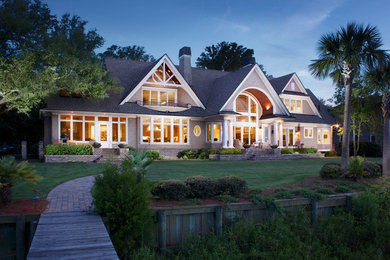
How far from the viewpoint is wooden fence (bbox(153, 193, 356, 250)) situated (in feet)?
21.8

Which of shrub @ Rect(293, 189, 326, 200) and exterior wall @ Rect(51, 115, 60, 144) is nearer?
shrub @ Rect(293, 189, 326, 200)

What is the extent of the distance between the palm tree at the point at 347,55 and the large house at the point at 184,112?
10.9 m

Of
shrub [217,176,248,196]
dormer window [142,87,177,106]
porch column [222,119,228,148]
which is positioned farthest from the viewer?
dormer window [142,87,177,106]

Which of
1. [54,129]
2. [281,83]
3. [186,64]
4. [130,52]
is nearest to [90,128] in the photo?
[54,129]

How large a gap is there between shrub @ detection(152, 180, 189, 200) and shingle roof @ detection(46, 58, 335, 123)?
1441 cm

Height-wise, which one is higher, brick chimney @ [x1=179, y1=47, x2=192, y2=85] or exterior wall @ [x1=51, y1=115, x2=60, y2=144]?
brick chimney @ [x1=179, y1=47, x2=192, y2=85]

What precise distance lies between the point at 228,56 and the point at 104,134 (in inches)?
1238

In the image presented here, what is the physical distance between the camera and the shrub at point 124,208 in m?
5.91

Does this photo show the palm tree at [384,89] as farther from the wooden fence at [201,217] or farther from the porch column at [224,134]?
the porch column at [224,134]

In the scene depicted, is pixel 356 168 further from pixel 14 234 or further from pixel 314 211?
pixel 14 234

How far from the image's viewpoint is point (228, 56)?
160ft

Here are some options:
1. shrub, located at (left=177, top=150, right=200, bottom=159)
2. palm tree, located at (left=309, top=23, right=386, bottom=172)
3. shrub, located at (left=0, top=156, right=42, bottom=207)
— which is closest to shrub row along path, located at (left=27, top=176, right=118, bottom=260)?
shrub, located at (left=0, top=156, right=42, bottom=207)

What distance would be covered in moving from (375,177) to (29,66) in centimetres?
1651

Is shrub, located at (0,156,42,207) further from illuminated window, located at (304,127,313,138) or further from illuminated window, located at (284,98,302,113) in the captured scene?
illuminated window, located at (304,127,313,138)
